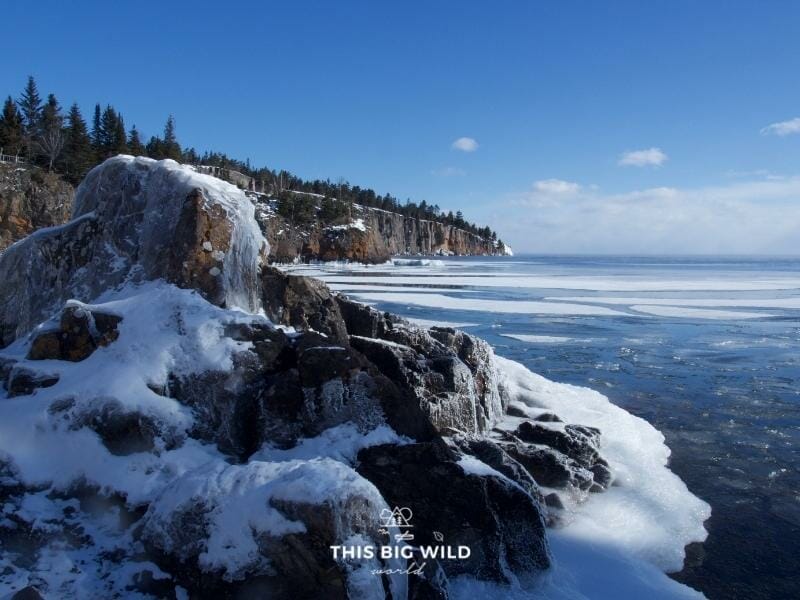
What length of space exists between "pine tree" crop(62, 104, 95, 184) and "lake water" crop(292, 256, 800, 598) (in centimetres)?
3214

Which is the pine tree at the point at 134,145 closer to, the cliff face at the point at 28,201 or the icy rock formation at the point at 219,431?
the cliff face at the point at 28,201

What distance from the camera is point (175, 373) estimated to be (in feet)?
22.3

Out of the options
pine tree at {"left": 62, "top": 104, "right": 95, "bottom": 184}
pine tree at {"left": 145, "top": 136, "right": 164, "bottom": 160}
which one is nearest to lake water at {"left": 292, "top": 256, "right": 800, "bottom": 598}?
pine tree at {"left": 62, "top": 104, "right": 95, "bottom": 184}

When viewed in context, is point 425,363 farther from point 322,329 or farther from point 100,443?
point 100,443

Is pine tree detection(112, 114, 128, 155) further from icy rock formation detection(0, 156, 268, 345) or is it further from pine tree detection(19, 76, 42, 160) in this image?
icy rock formation detection(0, 156, 268, 345)

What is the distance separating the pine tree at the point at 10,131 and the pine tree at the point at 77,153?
3793mm

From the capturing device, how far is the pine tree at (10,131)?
4981cm

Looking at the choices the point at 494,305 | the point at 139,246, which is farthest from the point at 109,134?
the point at 139,246

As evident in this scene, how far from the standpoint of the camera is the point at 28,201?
4309 cm

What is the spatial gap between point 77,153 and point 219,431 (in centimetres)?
5528

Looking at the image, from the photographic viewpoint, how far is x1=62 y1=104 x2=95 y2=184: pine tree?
50.5 meters

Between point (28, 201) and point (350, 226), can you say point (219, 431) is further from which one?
point (350, 226)

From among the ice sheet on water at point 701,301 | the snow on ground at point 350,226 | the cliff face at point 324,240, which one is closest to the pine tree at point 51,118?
the cliff face at point 324,240

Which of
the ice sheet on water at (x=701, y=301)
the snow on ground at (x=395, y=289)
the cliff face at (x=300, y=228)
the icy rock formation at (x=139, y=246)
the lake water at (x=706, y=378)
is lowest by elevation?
the lake water at (x=706, y=378)
